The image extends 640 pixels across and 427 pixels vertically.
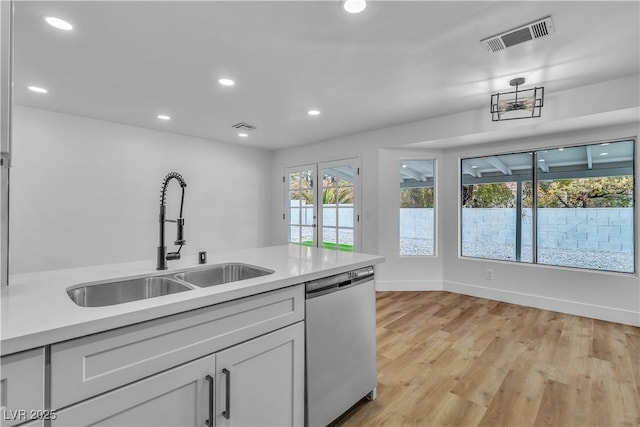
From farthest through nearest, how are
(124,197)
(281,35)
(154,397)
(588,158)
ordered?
(124,197) → (588,158) → (281,35) → (154,397)

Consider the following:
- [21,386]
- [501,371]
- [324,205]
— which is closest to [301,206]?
[324,205]

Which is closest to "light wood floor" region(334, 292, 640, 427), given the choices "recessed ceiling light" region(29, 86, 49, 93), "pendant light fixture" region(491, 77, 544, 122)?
"pendant light fixture" region(491, 77, 544, 122)

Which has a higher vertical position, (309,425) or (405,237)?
(405,237)

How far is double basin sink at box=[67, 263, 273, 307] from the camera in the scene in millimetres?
1352

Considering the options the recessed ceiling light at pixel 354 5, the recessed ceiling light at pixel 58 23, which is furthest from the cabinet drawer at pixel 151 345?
the recessed ceiling light at pixel 58 23

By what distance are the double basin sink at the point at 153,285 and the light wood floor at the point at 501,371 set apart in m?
1.06

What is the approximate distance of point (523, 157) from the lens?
13.0 ft

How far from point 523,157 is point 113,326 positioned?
15.1 ft

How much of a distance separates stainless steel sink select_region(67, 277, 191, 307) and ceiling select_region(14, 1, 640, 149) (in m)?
1.62

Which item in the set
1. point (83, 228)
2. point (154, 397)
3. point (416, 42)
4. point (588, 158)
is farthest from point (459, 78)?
point (83, 228)

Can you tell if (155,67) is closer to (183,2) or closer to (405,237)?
(183,2)

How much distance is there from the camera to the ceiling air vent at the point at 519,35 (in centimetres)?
198

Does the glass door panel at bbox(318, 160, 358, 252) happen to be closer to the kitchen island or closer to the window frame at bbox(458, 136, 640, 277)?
the window frame at bbox(458, 136, 640, 277)

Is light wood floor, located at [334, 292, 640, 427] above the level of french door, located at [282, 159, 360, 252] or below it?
below
